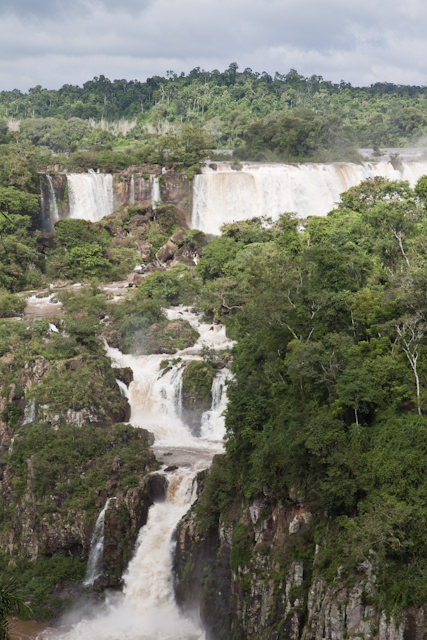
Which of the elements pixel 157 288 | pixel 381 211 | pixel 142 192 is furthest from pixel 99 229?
pixel 381 211

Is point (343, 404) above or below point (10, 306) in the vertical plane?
below

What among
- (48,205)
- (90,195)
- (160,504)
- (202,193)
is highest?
(202,193)

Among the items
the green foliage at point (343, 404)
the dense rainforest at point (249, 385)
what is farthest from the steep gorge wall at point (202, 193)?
the green foliage at point (343, 404)

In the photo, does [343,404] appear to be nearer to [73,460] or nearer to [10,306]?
[73,460]

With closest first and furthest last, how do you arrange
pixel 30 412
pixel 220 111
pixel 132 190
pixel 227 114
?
pixel 30 412, pixel 132 190, pixel 227 114, pixel 220 111

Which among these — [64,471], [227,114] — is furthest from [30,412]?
[227,114]
